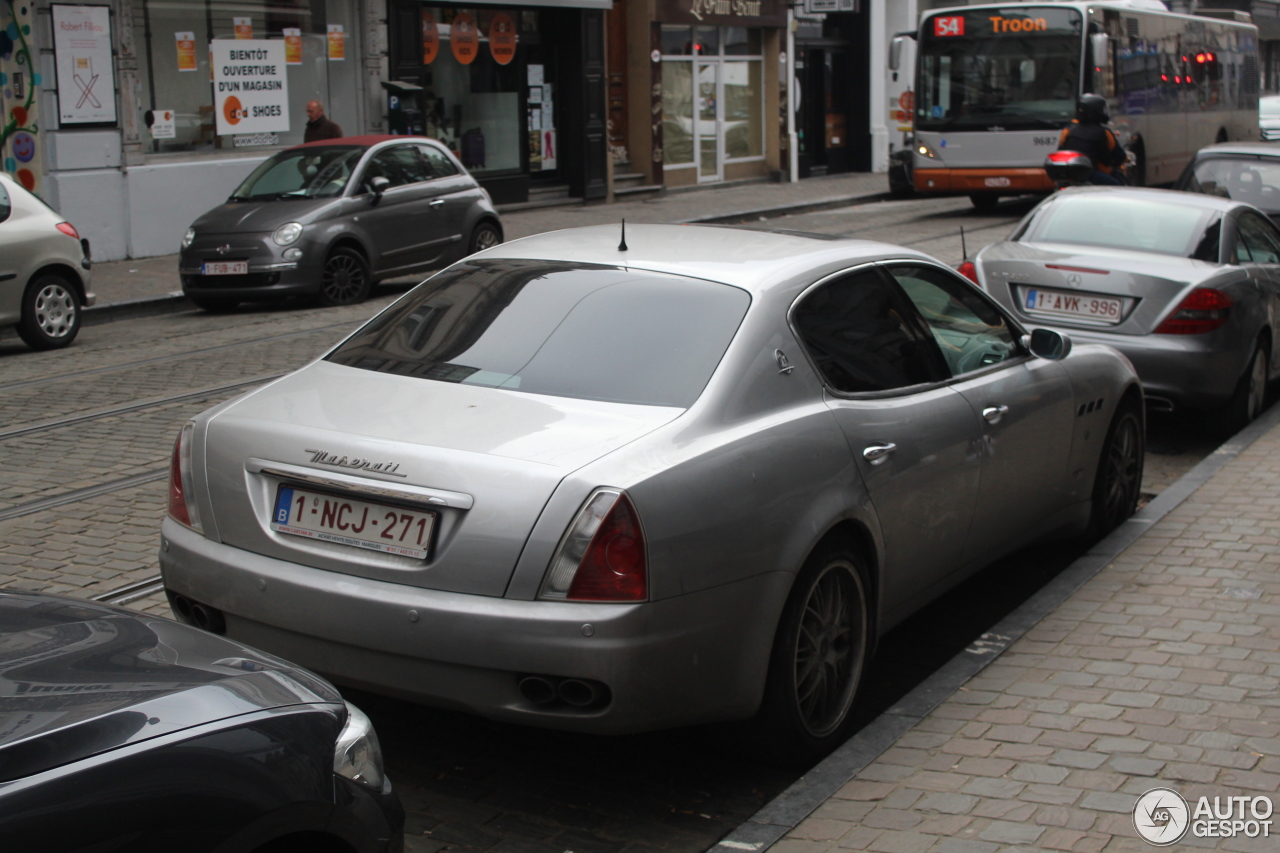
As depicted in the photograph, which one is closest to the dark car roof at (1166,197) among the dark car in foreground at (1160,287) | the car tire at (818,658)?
the dark car in foreground at (1160,287)

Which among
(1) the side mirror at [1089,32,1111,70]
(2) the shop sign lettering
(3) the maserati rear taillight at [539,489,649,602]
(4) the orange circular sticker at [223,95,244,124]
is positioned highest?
(2) the shop sign lettering

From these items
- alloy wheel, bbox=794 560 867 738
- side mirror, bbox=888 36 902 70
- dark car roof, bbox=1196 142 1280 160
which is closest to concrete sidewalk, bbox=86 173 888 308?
side mirror, bbox=888 36 902 70

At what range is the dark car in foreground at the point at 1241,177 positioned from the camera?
12.5 m

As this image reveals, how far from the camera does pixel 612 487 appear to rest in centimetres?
351

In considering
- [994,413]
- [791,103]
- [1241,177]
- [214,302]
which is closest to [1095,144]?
[1241,177]

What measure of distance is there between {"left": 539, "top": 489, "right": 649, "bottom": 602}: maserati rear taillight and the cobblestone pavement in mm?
762

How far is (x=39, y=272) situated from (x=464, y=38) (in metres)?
12.3

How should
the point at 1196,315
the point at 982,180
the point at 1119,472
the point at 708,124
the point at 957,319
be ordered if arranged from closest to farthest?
the point at 957,319
the point at 1119,472
the point at 1196,315
the point at 982,180
the point at 708,124

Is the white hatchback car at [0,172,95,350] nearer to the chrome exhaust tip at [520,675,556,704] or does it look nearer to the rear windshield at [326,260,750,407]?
the rear windshield at [326,260,750,407]

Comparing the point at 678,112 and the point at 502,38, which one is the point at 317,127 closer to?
the point at 502,38

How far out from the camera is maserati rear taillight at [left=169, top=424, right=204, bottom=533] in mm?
4082

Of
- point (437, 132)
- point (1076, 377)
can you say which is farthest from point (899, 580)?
point (437, 132)

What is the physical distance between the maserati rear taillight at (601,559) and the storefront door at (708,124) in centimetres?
2525

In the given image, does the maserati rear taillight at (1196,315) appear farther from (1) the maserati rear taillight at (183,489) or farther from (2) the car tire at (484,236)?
(2) the car tire at (484,236)
